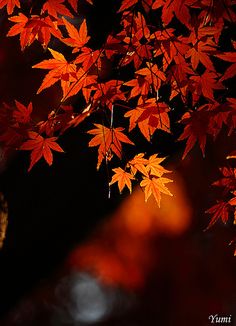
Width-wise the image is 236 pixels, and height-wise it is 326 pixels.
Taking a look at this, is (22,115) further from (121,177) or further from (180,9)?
(180,9)

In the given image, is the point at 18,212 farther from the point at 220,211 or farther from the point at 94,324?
the point at 94,324

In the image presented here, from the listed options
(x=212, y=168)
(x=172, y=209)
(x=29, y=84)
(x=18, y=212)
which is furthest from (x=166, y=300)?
(x=18, y=212)

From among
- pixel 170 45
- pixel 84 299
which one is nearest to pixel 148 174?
pixel 170 45

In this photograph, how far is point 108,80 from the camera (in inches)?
94.3

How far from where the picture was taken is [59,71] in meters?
2.03

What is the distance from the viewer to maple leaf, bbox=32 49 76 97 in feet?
6.54

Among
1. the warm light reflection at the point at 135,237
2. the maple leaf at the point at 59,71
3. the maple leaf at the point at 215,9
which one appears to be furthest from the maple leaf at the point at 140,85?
the warm light reflection at the point at 135,237

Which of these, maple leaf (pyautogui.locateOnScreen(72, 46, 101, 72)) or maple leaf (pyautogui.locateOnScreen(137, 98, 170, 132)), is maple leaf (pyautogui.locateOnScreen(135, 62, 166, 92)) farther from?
maple leaf (pyautogui.locateOnScreen(72, 46, 101, 72))

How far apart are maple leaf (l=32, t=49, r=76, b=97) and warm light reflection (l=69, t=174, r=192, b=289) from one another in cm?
402

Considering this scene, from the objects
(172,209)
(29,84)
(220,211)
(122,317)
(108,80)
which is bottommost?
(122,317)

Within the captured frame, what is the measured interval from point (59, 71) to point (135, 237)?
4.43 m

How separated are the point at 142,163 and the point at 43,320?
19.8ft

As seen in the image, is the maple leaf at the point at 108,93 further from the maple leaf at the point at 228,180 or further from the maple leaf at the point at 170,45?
the maple leaf at the point at 228,180
